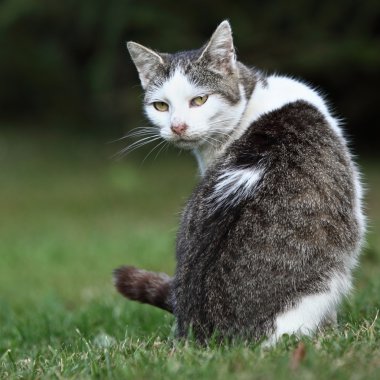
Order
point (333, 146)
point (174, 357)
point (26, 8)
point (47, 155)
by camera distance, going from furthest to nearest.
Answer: point (47, 155) → point (26, 8) → point (333, 146) → point (174, 357)

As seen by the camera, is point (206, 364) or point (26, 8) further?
point (26, 8)

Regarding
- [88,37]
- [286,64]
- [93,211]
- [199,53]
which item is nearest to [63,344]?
[199,53]

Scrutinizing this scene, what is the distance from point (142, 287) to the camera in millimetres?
4746

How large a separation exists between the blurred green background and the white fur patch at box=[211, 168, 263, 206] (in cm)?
585

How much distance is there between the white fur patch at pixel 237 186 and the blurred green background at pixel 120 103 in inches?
230

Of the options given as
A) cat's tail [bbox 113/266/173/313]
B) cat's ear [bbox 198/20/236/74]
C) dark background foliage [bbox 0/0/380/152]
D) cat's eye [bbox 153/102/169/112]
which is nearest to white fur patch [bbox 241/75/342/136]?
cat's ear [bbox 198/20/236/74]

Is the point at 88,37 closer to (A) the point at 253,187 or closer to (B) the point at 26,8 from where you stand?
(B) the point at 26,8

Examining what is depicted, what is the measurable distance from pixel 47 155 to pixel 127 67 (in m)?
2.57

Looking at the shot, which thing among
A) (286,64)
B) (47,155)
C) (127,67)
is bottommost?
(47,155)

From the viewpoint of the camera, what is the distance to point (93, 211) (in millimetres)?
13781

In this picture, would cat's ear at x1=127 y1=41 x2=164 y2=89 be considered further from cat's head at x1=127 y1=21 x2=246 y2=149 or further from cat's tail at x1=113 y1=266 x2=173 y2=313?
cat's tail at x1=113 y1=266 x2=173 y2=313

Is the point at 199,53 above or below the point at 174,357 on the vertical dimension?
above

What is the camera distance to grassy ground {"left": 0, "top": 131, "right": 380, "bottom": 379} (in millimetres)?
3297

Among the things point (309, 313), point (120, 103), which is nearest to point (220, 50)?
point (309, 313)
